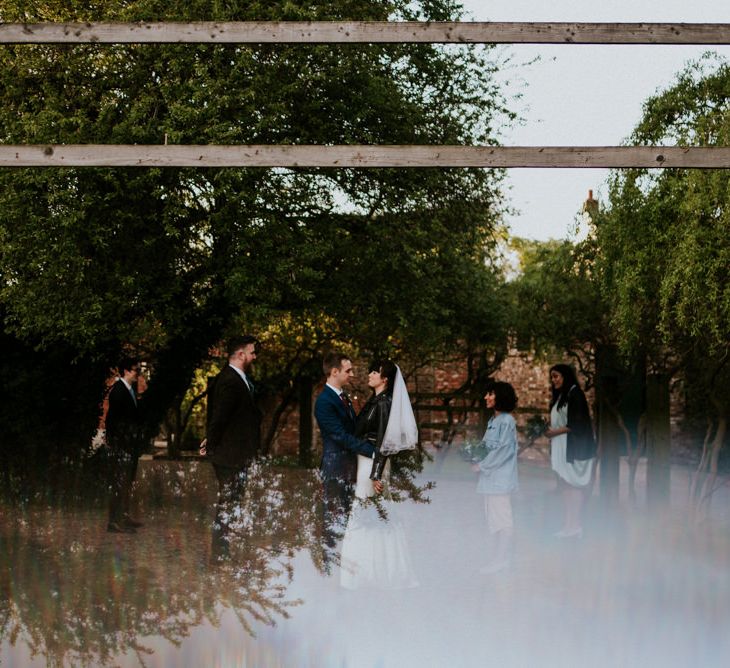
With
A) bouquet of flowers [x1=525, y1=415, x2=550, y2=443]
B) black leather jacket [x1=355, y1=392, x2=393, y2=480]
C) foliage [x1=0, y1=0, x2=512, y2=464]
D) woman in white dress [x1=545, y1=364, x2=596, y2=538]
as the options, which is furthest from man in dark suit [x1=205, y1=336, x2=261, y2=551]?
bouquet of flowers [x1=525, y1=415, x2=550, y2=443]

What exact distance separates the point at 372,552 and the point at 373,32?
3899 mm

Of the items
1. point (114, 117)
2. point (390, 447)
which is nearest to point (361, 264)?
point (114, 117)

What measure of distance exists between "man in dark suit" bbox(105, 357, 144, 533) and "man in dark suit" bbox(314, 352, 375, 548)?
2.87 m

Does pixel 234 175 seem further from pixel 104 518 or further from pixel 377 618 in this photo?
pixel 377 618

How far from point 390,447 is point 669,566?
3.33 metres

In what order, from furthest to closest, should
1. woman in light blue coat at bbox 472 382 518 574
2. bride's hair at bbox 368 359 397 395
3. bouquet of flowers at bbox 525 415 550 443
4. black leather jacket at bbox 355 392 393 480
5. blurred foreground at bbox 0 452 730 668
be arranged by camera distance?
1. bouquet of flowers at bbox 525 415 550 443
2. woman in light blue coat at bbox 472 382 518 574
3. bride's hair at bbox 368 359 397 395
4. black leather jacket at bbox 355 392 393 480
5. blurred foreground at bbox 0 452 730 668

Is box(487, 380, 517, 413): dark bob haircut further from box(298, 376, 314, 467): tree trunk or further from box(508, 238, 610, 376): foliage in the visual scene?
box(298, 376, 314, 467): tree trunk

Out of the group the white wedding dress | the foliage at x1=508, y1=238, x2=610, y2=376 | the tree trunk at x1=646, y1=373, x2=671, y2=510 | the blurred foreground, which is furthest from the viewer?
the foliage at x1=508, y1=238, x2=610, y2=376

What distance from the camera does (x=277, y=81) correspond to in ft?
37.0

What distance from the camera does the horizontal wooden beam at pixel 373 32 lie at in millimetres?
5848

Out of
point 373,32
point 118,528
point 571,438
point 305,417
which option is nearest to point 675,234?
point 571,438

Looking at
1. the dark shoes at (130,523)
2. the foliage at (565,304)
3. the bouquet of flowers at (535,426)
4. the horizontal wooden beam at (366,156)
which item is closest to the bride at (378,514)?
the horizontal wooden beam at (366,156)

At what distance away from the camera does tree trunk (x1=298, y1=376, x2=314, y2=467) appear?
16391 mm

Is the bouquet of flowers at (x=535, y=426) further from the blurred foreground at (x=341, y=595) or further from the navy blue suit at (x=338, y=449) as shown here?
the navy blue suit at (x=338, y=449)
